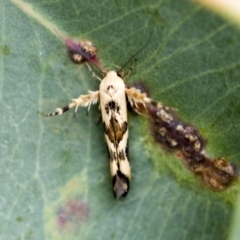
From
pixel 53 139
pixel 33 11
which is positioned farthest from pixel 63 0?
pixel 53 139

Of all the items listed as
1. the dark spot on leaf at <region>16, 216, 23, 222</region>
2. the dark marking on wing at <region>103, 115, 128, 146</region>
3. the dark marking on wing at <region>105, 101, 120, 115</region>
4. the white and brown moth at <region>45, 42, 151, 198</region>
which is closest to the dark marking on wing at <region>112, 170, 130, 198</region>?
the white and brown moth at <region>45, 42, 151, 198</region>

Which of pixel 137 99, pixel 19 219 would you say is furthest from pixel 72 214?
pixel 137 99

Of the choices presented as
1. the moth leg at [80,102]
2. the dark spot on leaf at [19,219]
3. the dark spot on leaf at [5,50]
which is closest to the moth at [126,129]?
the moth leg at [80,102]

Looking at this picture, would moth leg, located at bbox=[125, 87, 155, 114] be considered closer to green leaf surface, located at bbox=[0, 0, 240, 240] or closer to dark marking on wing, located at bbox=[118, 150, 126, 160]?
green leaf surface, located at bbox=[0, 0, 240, 240]

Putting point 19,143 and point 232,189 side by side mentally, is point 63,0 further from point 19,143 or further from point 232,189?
point 232,189

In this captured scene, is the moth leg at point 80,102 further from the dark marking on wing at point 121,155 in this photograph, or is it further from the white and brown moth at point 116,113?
the dark marking on wing at point 121,155

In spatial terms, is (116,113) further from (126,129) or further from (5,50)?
(5,50)
